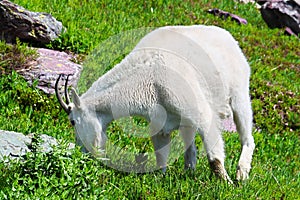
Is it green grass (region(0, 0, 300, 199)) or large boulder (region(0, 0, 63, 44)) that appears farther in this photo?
large boulder (region(0, 0, 63, 44))

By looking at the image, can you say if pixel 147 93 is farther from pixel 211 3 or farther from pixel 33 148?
pixel 211 3

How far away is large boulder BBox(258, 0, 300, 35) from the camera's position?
18.2 metres

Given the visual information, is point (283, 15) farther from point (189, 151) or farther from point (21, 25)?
point (189, 151)

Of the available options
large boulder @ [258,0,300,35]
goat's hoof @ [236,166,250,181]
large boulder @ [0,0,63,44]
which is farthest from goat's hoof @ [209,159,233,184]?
large boulder @ [258,0,300,35]

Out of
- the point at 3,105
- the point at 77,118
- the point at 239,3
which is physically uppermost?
the point at 77,118

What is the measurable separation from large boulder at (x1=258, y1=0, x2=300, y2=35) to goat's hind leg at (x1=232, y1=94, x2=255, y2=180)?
10.5 metres

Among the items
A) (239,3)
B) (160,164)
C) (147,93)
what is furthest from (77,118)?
(239,3)

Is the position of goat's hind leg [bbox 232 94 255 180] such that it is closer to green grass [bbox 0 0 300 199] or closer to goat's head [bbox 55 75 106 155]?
green grass [bbox 0 0 300 199]

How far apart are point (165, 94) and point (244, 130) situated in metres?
1.76

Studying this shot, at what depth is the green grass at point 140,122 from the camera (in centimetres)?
569

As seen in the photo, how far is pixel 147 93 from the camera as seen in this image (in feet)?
21.8

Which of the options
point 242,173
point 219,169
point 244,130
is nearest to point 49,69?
point 244,130

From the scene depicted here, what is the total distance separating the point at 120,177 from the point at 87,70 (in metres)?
1.85

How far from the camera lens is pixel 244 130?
8.02 meters
